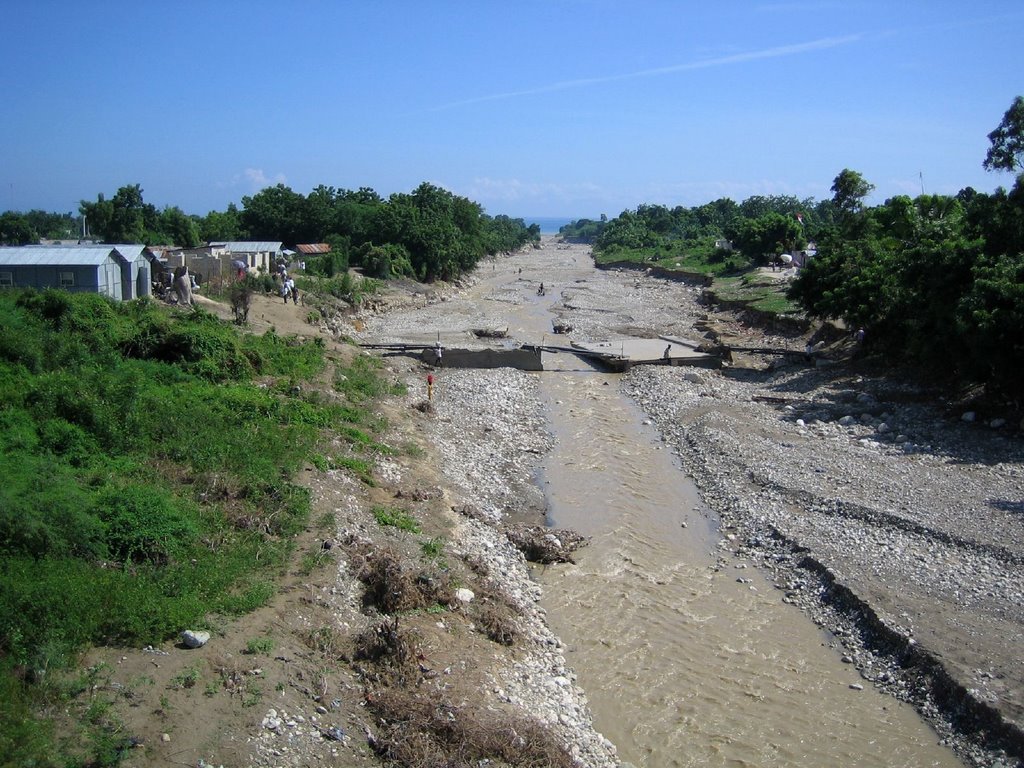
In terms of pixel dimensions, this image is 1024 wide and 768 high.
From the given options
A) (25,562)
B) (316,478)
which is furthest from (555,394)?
(25,562)

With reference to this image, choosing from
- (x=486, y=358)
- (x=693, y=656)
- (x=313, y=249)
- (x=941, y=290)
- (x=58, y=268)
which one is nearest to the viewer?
(x=693, y=656)

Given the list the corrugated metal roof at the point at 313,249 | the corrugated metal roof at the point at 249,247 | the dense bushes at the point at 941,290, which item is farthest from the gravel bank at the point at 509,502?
the corrugated metal roof at the point at 313,249

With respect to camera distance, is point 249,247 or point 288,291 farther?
point 249,247

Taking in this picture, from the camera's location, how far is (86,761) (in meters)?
8.41

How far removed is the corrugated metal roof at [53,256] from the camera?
33.0 m

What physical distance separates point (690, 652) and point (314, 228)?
6709 cm

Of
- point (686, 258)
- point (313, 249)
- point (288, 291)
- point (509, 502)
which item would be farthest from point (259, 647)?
point (686, 258)

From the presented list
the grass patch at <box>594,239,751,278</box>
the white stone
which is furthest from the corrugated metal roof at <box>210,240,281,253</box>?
the white stone

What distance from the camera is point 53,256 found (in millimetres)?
33438

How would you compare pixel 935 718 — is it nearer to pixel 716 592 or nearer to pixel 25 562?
pixel 716 592

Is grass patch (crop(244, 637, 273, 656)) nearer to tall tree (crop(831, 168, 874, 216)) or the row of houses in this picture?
the row of houses

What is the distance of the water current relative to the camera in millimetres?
12164

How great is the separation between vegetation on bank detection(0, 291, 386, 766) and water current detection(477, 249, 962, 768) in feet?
18.9

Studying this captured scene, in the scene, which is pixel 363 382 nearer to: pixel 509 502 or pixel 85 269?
pixel 509 502
